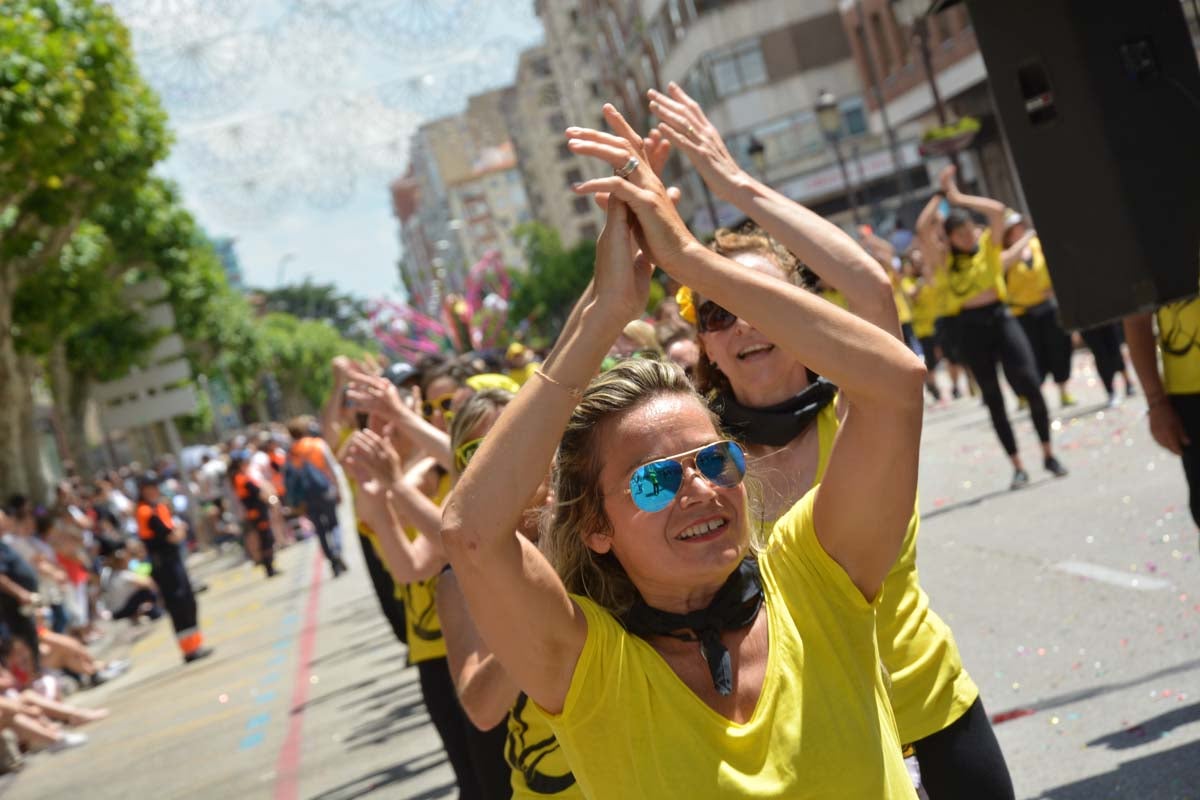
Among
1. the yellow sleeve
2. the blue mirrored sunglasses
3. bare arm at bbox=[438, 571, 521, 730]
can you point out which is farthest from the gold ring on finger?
bare arm at bbox=[438, 571, 521, 730]

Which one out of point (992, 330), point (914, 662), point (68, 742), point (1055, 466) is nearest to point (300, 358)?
point (68, 742)

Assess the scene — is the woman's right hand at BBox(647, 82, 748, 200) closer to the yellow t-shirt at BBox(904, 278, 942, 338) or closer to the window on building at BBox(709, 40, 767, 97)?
the yellow t-shirt at BBox(904, 278, 942, 338)

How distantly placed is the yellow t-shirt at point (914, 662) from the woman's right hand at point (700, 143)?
660 mm

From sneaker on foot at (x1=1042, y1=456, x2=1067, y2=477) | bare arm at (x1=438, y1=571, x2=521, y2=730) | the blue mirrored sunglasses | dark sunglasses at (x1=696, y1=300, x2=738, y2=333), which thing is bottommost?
sneaker on foot at (x1=1042, y1=456, x2=1067, y2=477)

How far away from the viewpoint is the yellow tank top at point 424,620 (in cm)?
605

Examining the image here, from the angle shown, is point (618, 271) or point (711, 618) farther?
point (711, 618)

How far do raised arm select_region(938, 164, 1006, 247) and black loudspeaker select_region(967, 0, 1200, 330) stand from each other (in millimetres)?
4368

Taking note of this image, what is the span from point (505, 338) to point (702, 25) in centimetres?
1445

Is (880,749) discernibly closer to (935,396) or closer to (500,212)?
(935,396)

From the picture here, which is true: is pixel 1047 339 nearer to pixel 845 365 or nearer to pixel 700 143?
pixel 700 143

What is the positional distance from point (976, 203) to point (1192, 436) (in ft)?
17.8

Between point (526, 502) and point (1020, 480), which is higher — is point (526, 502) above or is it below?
above

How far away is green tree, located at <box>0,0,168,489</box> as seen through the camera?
79.3ft

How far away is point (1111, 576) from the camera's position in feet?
26.6
